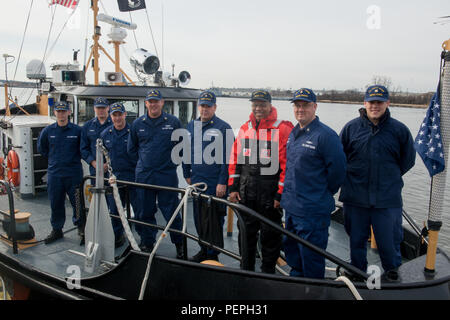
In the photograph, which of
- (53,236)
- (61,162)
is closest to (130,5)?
(61,162)

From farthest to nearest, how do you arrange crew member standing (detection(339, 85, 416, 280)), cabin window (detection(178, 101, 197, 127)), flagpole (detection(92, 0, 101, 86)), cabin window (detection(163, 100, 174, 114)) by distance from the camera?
flagpole (detection(92, 0, 101, 86)) < cabin window (detection(178, 101, 197, 127)) < cabin window (detection(163, 100, 174, 114)) < crew member standing (detection(339, 85, 416, 280))

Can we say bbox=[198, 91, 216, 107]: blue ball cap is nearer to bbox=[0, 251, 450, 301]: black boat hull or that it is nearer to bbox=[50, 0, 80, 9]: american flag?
bbox=[0, 251, 450, 301]: black boat hull

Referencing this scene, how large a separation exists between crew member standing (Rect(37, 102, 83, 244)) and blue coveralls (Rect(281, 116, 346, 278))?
2810 millimetres

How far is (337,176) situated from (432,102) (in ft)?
2.79

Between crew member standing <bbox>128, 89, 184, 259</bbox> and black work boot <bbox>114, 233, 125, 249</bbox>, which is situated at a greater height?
crew member standing <bbox>128, 89, 184, 259</bbox>

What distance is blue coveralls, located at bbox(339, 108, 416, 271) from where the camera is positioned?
2840 mm

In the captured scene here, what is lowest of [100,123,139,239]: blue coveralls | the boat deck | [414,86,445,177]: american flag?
the boat deck

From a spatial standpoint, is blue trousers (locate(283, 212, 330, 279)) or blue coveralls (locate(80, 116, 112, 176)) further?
blue coveralls (locate(80, 116, 112, 176))

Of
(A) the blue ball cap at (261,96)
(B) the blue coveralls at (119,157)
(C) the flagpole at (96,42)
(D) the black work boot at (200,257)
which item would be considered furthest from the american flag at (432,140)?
(C) the flagpole at (96,42)

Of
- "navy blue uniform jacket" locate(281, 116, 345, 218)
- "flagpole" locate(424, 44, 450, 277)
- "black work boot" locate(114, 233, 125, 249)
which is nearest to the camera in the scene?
"flagpole" locate(424, 44, 450, 277)

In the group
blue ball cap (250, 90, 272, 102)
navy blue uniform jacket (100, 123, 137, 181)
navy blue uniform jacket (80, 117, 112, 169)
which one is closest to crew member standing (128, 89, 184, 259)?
navy blue uniform jacket (100, 123, 137, 181)

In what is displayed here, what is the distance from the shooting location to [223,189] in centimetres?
348
